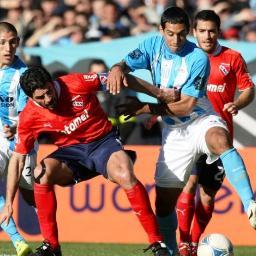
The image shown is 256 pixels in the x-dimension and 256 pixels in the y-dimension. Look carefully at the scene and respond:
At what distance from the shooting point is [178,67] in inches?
389

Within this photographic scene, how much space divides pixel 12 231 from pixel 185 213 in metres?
1.84

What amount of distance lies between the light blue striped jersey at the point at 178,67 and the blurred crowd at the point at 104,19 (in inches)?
247

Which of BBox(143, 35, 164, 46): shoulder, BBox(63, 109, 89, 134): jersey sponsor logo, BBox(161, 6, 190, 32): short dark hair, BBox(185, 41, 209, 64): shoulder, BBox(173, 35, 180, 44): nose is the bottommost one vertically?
BBox(63, 109, 89, 134): jersey sponsor logo

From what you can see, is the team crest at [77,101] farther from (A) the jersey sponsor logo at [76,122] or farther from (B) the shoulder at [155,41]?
(B) the shoulder at [155,41]

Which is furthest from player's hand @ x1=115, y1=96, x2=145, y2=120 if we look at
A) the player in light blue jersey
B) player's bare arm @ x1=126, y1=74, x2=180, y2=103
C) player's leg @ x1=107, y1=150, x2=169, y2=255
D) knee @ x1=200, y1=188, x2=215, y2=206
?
knee @ x1=200, y1=188, x2=215, y2=206

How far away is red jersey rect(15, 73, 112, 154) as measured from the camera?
970 cm

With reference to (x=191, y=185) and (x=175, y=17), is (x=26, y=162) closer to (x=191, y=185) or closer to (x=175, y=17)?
(x=191, y=185)

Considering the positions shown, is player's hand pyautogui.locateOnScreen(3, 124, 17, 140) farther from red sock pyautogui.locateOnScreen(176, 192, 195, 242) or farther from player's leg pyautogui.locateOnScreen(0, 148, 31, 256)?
red sock pyautogui.locateOnScreen(176, 192, 195, 242)

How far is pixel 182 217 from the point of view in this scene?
422 inches

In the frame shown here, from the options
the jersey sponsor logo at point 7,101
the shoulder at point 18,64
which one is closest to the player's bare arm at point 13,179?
the jersey sponsor logo at point 7,101

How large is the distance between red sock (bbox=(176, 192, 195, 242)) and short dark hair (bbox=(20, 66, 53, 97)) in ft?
7.37

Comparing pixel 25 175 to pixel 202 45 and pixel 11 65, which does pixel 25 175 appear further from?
pixel 202 45

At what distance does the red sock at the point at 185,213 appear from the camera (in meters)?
10.6

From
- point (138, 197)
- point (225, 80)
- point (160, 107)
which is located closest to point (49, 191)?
point (138, 197)
